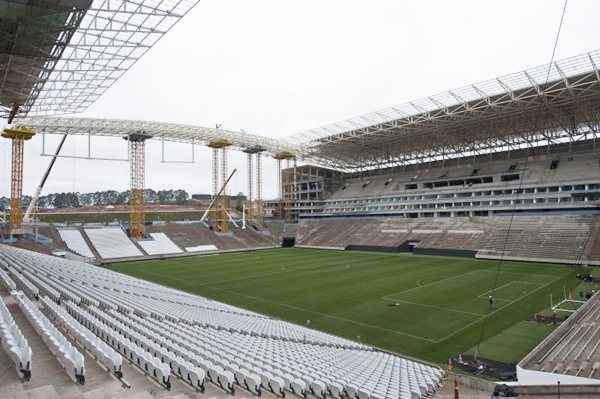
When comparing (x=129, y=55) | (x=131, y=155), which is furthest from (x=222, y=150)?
(x=129, y=55)

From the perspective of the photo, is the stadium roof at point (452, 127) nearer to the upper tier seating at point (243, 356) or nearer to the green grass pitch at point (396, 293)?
the green grass pitch at point (396, 293)

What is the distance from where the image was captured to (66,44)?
604 inches

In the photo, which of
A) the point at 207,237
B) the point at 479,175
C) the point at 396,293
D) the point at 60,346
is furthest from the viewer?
the point at 207,237

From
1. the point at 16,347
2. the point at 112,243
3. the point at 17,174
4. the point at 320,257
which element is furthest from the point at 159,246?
the point at 16,347

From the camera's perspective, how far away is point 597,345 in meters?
15.1

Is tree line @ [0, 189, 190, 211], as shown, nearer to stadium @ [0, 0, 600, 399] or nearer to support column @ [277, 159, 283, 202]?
support column @ [277, 159, 283, 202]

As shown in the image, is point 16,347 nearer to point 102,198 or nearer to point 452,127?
point 452,127

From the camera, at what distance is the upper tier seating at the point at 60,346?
6773mm

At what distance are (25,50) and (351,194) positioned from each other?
235ft

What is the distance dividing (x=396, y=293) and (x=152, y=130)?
155ft

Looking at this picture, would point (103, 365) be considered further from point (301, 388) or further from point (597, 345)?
point (597, 345)

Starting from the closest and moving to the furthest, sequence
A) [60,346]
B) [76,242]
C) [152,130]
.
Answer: [60,346] < [76,242] < [152,130]

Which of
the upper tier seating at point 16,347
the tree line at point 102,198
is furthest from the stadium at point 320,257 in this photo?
the tree line at point 102,198

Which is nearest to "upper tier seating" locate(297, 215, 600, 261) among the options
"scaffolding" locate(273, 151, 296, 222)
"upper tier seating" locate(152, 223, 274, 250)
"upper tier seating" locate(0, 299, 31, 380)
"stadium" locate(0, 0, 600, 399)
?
"stadium" locate(0, 0, 600, 399)
